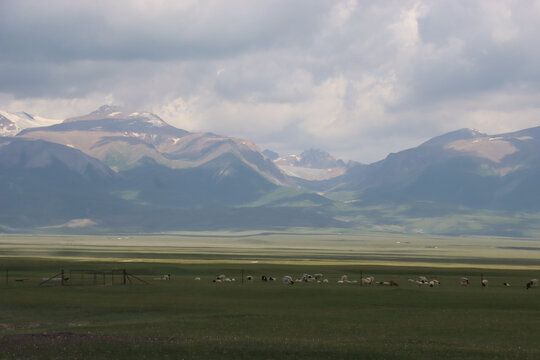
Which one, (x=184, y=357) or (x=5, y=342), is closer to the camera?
(x=184, y=357)

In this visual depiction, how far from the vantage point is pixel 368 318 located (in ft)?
192

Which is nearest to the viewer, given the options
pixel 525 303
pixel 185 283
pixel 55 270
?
pixel 525 303

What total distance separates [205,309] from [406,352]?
2559 centimetres

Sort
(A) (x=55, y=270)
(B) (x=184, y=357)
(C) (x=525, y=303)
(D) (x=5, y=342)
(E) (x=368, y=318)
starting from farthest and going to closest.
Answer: (A) (x=55, y=270) < (C) (x=525, y=303) < (E) (x=368, y=318) < (D) (x=5, y=342) < (B) (x=184, y=357)

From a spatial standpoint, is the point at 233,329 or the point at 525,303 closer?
the point at 233,329

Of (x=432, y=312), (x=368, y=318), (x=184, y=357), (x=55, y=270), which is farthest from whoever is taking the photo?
(x=55, y=270)

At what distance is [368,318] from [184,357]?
829 inches

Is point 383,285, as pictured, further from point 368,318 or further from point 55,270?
point 55,270

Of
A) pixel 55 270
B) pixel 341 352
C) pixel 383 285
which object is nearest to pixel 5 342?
pixel 341 352

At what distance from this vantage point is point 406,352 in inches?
1679

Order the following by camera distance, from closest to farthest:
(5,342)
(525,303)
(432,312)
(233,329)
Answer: (5,342)
(233,329)
(432,312)
(525,303)

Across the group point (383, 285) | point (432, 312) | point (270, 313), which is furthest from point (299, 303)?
point (383, 285)

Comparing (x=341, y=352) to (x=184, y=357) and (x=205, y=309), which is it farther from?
(x=205, y=309)

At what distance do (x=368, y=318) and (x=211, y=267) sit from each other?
73.8 meters
